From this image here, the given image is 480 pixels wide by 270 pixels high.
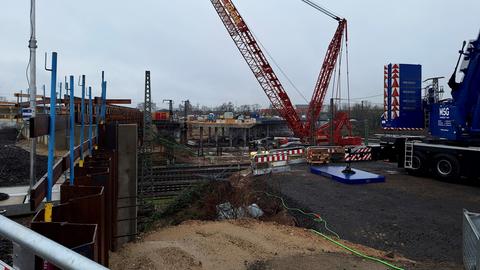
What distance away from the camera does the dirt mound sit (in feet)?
17.6

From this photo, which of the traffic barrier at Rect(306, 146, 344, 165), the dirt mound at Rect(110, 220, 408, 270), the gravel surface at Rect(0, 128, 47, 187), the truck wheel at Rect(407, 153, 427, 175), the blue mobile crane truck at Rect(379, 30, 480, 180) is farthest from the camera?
the traffic barrier at Rect(306, 146, 344, 165)

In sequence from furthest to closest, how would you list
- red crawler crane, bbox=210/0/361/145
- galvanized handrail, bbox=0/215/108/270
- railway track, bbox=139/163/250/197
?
red crawler crane, bbox=210/0/361/145 < railway track, bbox=139/163/250/197 < galvanized handrail, bbox=0/215/108/270

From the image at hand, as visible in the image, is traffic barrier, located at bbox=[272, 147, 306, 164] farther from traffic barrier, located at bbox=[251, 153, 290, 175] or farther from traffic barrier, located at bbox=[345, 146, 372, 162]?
Result: traffic barrier, located at bbox=[345, 146, 372, 162]

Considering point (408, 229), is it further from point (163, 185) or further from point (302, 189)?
point (163, 185)

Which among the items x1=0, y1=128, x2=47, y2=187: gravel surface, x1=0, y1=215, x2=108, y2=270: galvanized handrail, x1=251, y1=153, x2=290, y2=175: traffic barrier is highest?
x1=0, y1=215, x2=108, y2=270: galvanized handrail

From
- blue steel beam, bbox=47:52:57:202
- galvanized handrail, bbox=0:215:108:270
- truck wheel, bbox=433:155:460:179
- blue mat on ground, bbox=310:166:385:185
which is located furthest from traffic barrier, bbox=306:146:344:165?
galvanized handrail, bbox=0:215:108:270

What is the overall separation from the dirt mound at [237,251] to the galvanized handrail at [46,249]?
3654 mm

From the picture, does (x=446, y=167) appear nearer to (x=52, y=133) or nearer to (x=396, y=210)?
(x=396, y=210)

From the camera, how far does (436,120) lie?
13438 mm

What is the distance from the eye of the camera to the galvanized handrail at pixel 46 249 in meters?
1.33

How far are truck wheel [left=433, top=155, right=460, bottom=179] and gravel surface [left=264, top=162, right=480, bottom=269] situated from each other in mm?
318

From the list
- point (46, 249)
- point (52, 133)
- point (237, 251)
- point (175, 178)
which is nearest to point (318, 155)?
point (175, 178)

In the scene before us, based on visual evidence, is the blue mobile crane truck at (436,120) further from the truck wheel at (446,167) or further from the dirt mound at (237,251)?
the dirt mound at (237,251)

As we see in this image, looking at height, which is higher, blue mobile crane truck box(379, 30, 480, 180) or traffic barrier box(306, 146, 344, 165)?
blue mobile crane truck box(379, 30, 480, 180)
